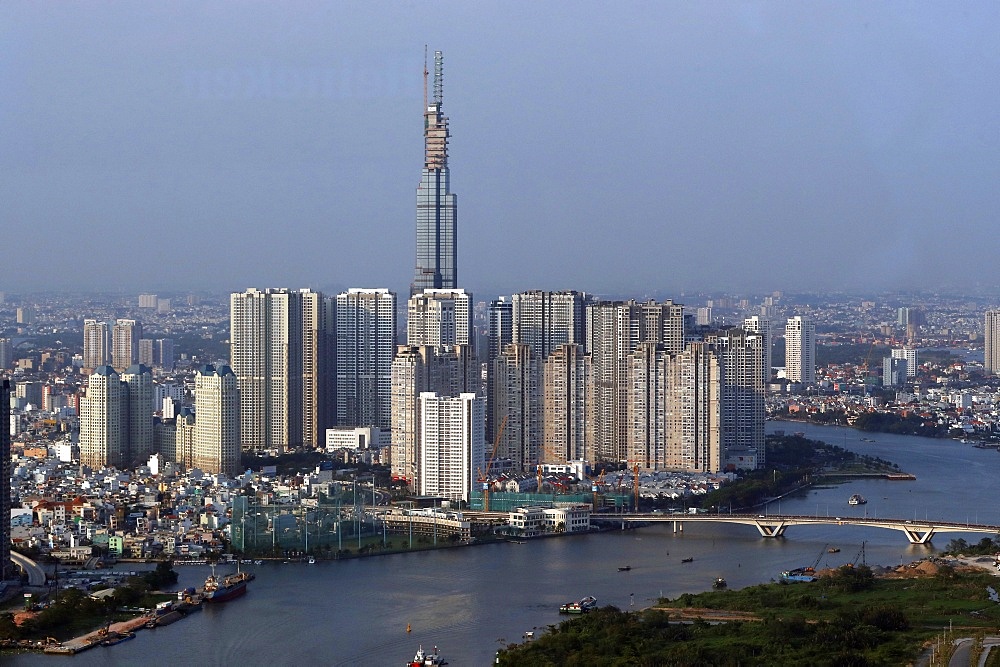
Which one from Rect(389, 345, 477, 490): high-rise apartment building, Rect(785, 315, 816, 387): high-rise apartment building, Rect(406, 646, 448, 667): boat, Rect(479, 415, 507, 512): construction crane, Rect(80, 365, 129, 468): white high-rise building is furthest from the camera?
Rect(785, 315, 816, 387): high-rise apartment building

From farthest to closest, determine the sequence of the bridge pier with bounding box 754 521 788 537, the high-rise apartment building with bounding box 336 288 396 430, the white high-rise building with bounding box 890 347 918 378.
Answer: the white high-rise building with bounding box 890 347 918 378
the high-rise apartment building with bounding box 336 288 396 430
the bridge pier with bounding box 754 521 788 537

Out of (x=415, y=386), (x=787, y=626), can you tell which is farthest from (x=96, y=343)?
(x=787, y=626)

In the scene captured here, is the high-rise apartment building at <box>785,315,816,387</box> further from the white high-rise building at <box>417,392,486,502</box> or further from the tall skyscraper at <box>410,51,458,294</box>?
the white high-rise building at <box>417,392,486,502</box>

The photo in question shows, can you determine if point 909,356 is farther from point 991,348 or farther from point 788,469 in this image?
point 788,469

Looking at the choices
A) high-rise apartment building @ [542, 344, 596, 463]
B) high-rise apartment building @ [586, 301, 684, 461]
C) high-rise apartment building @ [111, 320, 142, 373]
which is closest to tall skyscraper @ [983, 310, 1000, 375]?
high-rise apartment building @ [586, 301, 684, 461]

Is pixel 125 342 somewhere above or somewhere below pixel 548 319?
below

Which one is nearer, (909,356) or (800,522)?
(800,522)

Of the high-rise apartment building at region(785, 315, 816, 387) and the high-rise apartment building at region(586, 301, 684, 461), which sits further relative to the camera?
the high-rise apartment building at region(785, 315, 816, 387)
